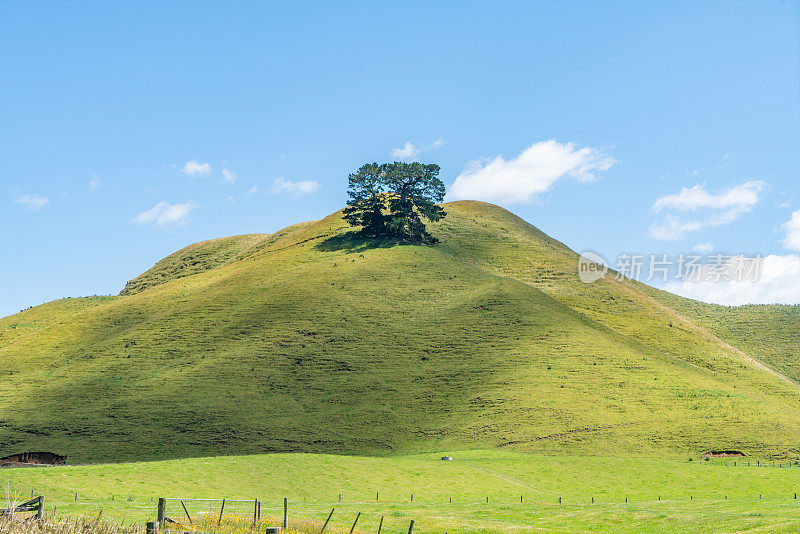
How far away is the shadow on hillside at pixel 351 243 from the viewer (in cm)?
17200

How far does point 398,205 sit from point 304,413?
271 ft

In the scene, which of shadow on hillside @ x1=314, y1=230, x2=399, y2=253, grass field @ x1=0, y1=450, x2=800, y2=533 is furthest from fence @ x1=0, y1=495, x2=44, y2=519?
shadow on hillside @ x1=314, y1=230, x2=399, y2=253

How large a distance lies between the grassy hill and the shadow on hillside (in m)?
1.22

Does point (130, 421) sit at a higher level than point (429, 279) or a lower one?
lower

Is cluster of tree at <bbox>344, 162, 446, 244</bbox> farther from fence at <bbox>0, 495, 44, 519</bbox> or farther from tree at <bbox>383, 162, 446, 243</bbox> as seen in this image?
fence at <bbox>0, 495, 44, 519</bbox>

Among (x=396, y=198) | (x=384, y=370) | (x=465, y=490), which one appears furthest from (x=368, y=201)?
(x=465, y=490)

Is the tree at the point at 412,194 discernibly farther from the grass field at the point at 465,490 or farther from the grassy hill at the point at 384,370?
the grass field at the point at 465,490

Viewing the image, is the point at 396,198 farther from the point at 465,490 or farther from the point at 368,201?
the point at 465,490

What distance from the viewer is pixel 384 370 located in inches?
4592

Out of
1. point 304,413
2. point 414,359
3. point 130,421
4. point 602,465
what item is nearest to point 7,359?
point 130,421

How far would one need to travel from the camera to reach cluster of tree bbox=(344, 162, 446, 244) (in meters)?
178

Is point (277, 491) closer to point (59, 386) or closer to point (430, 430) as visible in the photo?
point (430, 430)

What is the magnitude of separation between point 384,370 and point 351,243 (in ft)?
211

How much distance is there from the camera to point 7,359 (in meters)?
130
